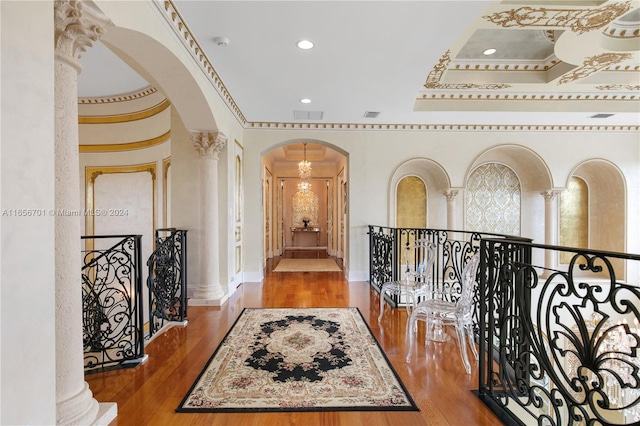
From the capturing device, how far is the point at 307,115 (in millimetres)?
5961

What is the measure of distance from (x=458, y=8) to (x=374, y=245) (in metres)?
4.05

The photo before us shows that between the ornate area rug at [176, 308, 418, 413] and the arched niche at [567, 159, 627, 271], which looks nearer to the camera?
the ornate area rug at [176, 308, 418, 413]

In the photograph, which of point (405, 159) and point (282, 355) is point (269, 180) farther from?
point (282, 355)

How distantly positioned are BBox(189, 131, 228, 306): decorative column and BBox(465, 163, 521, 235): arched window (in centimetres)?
572

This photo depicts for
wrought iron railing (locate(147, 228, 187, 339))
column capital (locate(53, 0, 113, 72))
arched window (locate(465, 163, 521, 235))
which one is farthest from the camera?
arched window (locate(465, 163, 521, 235))

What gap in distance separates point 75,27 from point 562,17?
438 cm

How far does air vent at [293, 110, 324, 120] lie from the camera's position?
580 centimetres

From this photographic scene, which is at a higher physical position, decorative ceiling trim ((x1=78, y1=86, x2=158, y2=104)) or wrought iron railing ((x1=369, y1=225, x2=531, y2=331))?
decorative ceiling trim ((x1=78, y1=86, x2=158, y2=104))

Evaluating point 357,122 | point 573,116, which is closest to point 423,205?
point 357,122

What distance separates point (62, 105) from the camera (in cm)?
191

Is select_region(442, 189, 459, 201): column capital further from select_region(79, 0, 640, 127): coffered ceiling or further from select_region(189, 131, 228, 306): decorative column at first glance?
select_region(189, 131, 228, 306): decorative column

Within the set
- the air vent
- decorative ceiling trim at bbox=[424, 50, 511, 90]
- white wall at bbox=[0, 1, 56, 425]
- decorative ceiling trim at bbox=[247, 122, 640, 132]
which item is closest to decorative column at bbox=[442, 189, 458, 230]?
decorative ceiling trim at bbox=[247, 122, 640, 132]

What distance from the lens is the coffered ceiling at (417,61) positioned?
3.04m

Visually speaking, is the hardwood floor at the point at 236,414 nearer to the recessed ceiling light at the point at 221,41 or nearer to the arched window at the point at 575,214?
the recessed ceiling light at the point at 221,41
